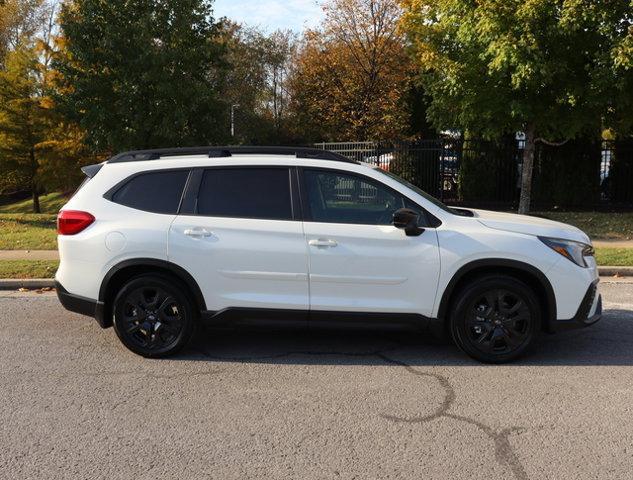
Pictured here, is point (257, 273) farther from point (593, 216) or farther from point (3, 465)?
point (593, 216)

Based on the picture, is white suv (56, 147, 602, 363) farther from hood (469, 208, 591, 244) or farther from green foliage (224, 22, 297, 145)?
green foliage (224, 22, 297, 145)

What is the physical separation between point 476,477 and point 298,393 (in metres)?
1.56

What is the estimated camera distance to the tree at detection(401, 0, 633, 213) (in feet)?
39.4

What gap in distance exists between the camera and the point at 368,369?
16.2ft

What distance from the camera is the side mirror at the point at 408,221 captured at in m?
4.80

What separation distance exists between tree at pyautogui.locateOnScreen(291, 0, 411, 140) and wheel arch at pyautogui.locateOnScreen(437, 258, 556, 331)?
76.0 feet

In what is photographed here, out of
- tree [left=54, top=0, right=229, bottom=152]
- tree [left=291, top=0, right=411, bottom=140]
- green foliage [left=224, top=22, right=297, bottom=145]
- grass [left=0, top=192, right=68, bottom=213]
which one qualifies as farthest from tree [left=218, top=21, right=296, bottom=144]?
tree [left=54, top=0, right=229, bottom=152]

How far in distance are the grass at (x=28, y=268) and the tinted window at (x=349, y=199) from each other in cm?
521

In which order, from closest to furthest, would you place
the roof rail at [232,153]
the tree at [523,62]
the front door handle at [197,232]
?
the front door handle at [197,232], the roof rail at [232,153], the tree at [523,62]

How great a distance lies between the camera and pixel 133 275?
17.1ft

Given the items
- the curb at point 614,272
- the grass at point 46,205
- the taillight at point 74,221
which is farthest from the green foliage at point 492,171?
the grass at point 46,205

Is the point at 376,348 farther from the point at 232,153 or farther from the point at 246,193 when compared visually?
the point at 232,153

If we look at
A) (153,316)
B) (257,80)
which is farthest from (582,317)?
(257,80)

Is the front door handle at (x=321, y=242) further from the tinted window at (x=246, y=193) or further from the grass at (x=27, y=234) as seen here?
the grass at (x=27, y=234)
